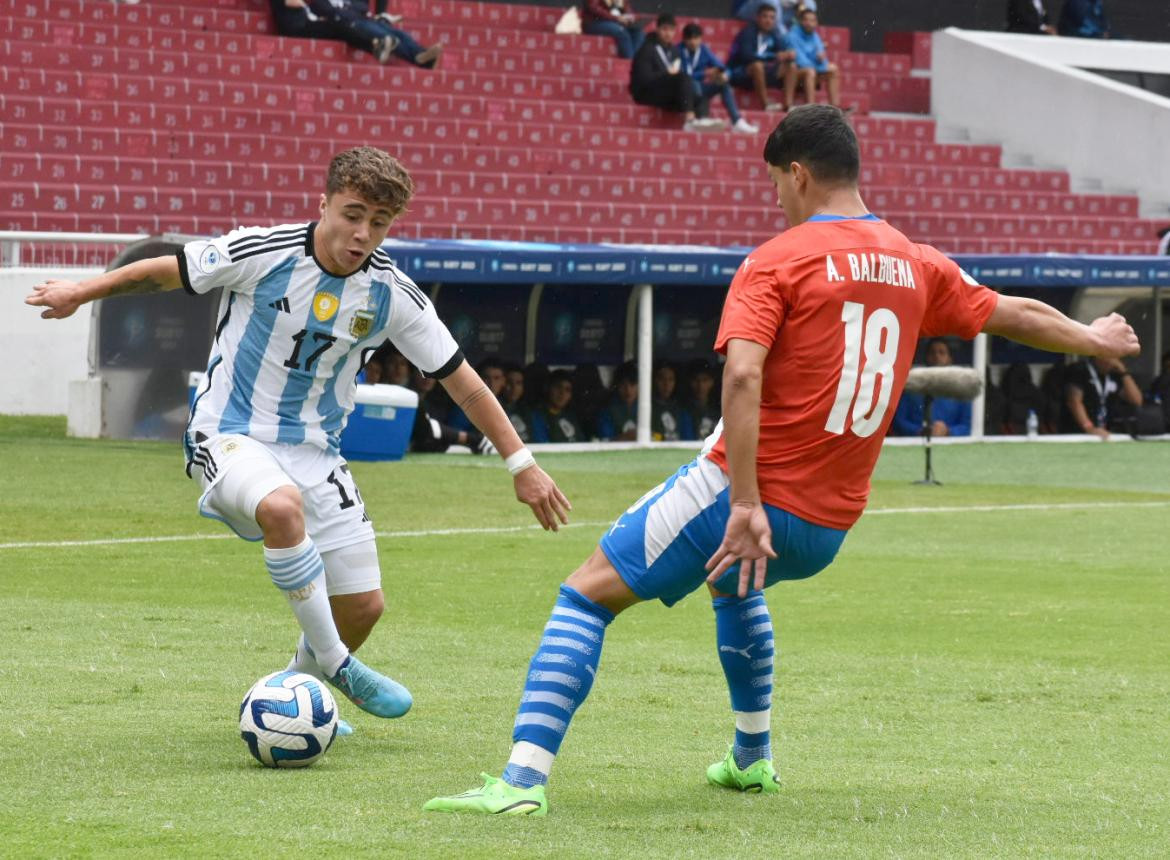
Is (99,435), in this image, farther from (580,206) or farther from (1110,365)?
(1110,365)

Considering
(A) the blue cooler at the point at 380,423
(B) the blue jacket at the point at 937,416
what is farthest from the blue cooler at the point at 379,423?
(B) the blue jacket at the point at 937,416

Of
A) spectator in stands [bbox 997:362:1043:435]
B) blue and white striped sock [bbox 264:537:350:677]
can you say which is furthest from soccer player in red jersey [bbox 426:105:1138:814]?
spectator in stands [bbox 997:362:1043:435]

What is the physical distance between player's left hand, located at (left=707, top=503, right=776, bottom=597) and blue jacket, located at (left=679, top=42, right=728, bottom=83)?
22.9 metres

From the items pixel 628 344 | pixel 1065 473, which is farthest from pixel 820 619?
pixel 628 344

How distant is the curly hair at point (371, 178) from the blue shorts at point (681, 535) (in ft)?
4.34

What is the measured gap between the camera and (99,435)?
737 inches

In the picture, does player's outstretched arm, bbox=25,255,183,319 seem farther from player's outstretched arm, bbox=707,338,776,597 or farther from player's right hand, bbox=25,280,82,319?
player's outstretched arm, bbox=707,338,776,597

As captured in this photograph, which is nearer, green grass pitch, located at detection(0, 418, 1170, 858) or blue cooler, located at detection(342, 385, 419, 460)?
green grass pitch, located at detection(0, 418, 1170, 858)

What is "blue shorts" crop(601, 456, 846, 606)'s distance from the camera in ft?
15.2

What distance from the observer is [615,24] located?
92.0 feet

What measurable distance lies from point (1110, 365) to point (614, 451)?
22.8 feet

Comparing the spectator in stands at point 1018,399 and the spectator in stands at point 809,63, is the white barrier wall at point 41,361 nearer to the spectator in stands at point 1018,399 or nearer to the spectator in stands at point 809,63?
the spectator in stands at point 1018,399

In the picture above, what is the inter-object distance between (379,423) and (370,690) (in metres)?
11.5

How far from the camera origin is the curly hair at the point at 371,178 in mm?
5387
